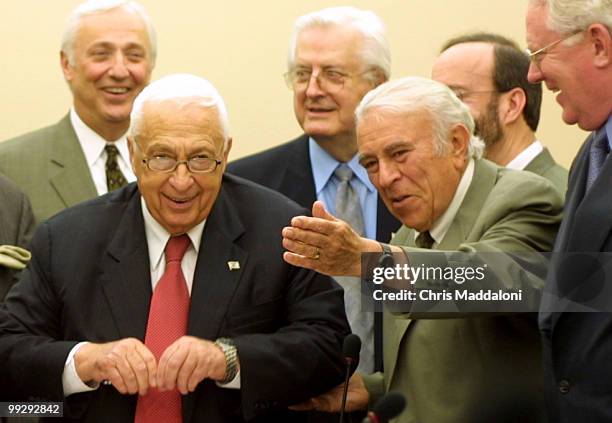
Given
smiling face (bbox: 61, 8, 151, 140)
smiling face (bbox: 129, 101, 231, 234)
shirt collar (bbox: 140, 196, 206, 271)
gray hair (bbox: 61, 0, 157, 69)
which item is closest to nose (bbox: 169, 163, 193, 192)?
smiling face (bbox: 129, 101, 231, 234)

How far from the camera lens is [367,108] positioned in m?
3.13

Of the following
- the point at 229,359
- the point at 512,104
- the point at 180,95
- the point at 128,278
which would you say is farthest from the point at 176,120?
the point at 512,104

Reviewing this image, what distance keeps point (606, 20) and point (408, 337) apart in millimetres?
896

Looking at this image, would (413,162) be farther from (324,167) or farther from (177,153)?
(324,167)

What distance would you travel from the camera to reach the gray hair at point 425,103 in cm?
308

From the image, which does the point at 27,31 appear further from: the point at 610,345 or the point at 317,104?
the point at 610,345

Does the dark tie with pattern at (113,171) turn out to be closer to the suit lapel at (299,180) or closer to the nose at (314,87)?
the suit lapel at (299,180)

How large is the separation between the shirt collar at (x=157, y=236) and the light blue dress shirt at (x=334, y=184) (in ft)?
2.77

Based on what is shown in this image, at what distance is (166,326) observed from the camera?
300 cm

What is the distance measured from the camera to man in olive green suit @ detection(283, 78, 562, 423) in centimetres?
284

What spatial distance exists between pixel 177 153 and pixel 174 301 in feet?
1.22

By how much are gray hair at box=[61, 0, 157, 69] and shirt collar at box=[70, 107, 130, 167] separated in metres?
0.23

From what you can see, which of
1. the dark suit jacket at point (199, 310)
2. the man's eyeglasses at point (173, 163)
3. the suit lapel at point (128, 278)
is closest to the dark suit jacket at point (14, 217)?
the dark suit jacket at point (199, 310)

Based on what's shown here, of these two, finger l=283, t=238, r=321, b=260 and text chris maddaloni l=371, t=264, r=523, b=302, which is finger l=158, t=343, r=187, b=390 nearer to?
finger l=283, t=238, r=321, b=260
